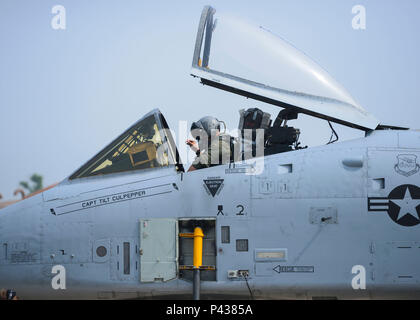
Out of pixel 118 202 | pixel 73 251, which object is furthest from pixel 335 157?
pixel 73 251

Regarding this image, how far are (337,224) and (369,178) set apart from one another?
2.56ft

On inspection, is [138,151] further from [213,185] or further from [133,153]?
[213,185]

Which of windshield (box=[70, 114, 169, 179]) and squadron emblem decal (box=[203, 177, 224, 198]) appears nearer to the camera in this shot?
squadron emblem decal (box=[203, 177, 224, 198])

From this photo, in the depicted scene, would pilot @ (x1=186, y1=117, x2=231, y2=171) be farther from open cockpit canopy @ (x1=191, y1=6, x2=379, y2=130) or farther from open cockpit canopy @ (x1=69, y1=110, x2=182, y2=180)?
open cockpit canopy @ (x1=191, y1=6, x2=379, y2=130)

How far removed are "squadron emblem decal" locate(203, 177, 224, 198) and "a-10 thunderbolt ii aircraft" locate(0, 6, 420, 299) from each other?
0.01 m

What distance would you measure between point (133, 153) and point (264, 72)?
2362mm

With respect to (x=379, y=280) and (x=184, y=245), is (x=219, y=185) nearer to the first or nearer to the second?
(x=184, y=245)

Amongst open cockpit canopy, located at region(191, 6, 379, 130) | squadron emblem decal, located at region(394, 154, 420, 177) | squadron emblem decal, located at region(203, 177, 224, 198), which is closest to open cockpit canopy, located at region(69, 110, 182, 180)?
squadron emblem decal, located at region(203, 177, 224, 198)

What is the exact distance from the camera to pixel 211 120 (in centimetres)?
740

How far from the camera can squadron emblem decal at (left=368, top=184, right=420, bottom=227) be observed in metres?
6.64

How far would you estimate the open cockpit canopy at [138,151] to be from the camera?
716 centimetres

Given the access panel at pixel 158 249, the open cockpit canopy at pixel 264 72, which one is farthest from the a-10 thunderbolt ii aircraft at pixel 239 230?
the open cockpit canopy at pixel 264 72

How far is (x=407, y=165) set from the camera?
22.3ft

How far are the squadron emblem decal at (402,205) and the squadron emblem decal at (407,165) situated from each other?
193 millimetres
